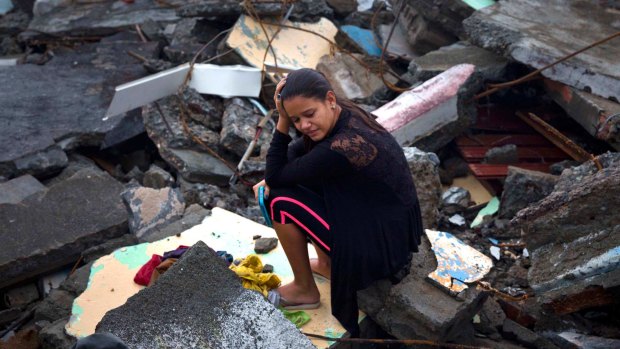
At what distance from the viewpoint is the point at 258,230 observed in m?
4.47

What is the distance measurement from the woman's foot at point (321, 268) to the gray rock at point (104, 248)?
126 cm

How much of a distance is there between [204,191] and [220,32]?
2383 mm

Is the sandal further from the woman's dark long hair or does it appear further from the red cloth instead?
the woman's dark long hair

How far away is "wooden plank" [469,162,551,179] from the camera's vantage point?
17.8 ft

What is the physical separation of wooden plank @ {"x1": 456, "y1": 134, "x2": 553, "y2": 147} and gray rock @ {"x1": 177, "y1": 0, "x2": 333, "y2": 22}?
2227mm

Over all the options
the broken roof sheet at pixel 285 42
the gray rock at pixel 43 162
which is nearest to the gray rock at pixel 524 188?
the broken roof sheet at pixel 285 42

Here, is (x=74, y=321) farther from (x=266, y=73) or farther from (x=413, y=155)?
(x=266, y=73)

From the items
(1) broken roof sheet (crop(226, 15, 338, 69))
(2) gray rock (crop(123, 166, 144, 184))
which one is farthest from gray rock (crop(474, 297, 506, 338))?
(1) broken roof sheet (crop(226, 15, 338, 69))

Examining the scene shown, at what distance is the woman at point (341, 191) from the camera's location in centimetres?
338

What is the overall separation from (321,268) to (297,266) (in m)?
0.32

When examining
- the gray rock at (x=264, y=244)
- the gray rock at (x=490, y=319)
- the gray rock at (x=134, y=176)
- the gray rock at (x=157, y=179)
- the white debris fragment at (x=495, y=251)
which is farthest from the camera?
the gray rock at (x=134, y=176)

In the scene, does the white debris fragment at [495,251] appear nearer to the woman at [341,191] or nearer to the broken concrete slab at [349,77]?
the woman at [341,191]

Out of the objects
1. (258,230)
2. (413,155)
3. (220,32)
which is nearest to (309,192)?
(258,230)

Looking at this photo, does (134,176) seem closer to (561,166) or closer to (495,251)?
(495,251)
